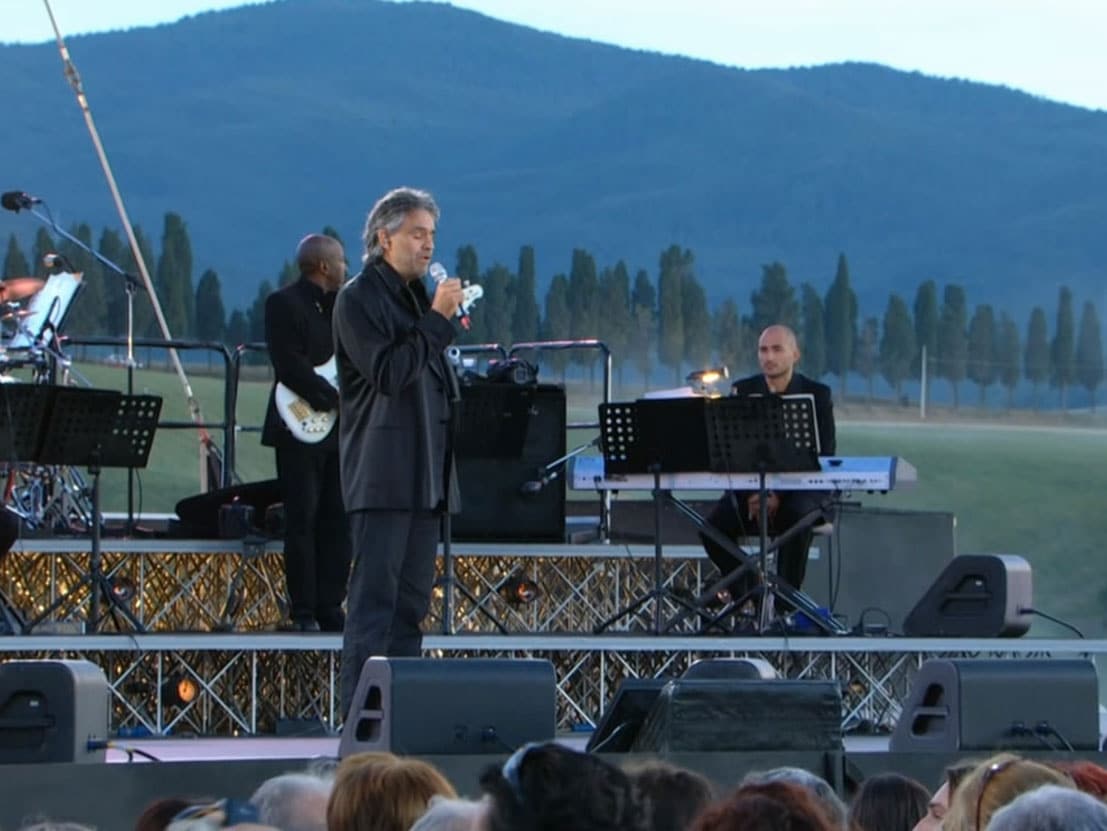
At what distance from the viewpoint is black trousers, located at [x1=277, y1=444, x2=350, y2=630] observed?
343 inches

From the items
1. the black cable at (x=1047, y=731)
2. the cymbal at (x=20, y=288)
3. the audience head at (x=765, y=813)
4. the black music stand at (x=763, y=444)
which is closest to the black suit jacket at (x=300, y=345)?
the black music stand at (x=763, y=444)

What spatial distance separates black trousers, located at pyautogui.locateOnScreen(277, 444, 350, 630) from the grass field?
11590mm

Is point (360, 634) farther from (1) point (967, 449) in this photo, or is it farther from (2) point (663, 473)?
(1) point (967, 449)

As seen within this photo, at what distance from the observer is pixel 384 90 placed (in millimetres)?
28172

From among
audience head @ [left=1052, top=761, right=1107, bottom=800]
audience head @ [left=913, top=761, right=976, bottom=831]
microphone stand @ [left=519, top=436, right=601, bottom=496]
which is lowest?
audience head @ [left=913, top=761, right=976, bottom=831]

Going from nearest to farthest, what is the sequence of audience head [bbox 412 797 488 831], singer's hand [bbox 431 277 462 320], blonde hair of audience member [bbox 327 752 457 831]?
1. audience head [bbox 412 797 488 831]
2. blonde hair of audience member [bbox 327 752 457 831]
3. singer's hand [bbox 431 277 462 320]

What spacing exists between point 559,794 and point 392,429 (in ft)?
14.2

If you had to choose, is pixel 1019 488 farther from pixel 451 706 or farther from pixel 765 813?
pixel 765 813

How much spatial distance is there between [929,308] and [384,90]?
784 cm

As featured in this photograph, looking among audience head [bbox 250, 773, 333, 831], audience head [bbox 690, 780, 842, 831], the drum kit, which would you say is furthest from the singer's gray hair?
audience head [bbox 690, 780, 842, 831]

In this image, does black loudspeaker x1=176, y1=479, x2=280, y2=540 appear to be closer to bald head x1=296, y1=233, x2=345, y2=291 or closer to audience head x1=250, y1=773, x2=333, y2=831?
bald head x1=296, y1=233, x2=345, y2=291

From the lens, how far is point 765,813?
291 centimetres

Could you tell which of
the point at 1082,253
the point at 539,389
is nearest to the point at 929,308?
the point at 1082,253

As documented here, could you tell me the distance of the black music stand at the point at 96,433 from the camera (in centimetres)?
822
